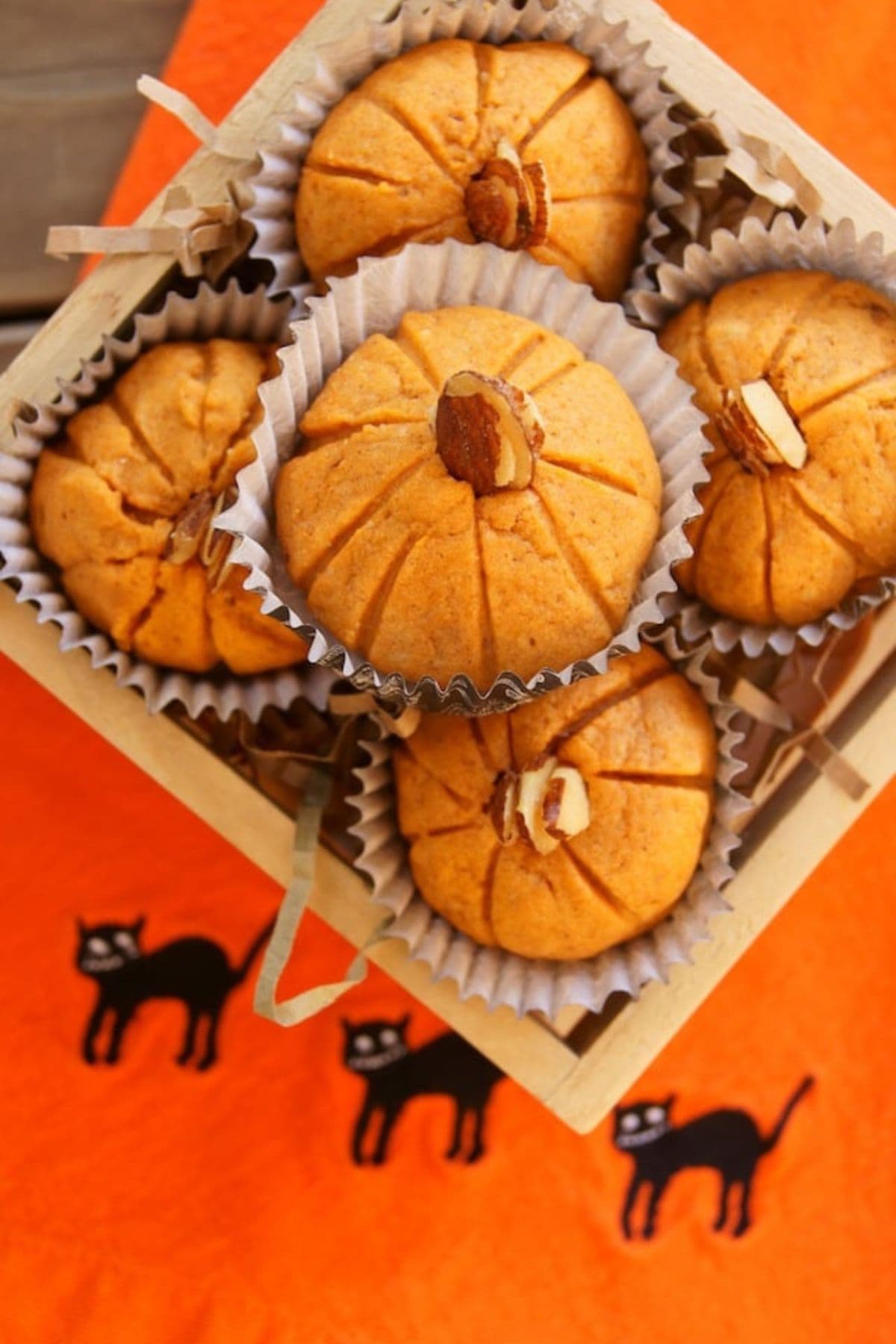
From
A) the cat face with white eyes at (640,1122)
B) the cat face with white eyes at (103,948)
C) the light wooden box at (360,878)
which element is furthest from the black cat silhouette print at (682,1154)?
the cat face with white eyes at (103,948)

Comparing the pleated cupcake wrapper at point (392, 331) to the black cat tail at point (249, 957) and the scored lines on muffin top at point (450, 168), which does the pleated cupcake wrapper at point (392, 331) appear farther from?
the black cat tail at point (249, 957)

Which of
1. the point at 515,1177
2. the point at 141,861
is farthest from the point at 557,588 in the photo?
the point at 515,1177

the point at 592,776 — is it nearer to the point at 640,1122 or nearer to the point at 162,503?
the point at 162,503

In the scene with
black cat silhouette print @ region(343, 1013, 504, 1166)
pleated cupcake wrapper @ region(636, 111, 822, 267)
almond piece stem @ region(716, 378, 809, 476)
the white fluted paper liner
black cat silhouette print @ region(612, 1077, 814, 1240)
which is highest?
pleated cupcake wrapper @ region(636, 111, 822, 267)

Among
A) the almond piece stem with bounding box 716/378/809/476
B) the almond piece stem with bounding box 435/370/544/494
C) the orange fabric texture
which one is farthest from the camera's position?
the orange fabric texture

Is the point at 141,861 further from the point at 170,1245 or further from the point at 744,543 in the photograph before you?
the point at 744,543

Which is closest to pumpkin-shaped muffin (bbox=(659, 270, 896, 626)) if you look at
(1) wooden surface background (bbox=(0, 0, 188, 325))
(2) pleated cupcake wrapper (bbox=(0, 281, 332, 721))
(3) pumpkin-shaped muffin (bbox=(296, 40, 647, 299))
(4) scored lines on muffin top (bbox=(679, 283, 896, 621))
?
(4) scored lines on muffin top (bbox=(679, 283, 896, 621))

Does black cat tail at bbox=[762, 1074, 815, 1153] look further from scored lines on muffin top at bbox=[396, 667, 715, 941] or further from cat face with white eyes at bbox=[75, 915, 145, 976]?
cat face with white eyes at bbox=[75, 915, 145, 976]

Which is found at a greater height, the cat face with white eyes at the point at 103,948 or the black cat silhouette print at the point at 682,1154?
the black cat silhouette print at the point at 682,1154
